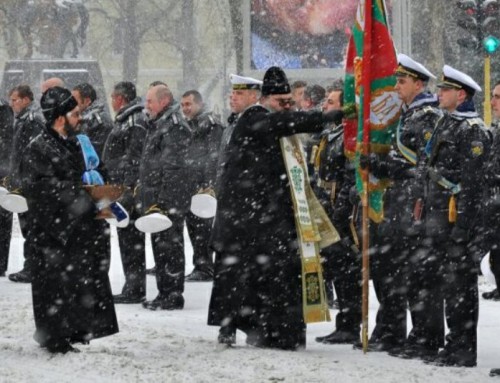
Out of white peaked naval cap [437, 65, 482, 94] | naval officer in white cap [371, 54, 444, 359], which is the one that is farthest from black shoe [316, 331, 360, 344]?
white peaked naval cap [437, 65, 482, 94]

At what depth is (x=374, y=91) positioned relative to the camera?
9.57 metres

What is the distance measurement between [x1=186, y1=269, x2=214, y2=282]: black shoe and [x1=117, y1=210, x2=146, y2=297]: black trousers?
1825 mm

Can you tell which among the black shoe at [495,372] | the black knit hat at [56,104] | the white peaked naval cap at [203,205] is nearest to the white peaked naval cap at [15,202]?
the white peaked naval cap at [203,205]

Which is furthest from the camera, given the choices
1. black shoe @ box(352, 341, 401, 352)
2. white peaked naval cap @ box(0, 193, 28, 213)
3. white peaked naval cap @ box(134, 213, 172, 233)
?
white peaked naval cap @ box(0, 193, 28, 213)

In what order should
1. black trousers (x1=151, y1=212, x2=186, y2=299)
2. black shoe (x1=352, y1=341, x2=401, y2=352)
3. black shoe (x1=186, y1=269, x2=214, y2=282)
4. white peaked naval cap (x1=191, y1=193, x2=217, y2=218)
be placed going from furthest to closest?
black shoe (x1=186, y1=269, x2=214, y2=282) < white peaked naval cap (x1=191, y1=193, x2=217, y2=218) < black trousers (x1=151, y1=212, x2=186, y2=299) < black shoe (x1=352, y1=341, x2=401, y2=352)

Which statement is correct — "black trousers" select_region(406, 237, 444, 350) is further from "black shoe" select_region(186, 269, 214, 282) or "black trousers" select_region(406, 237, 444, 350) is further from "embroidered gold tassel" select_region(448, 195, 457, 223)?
"black shoe" select_region(186, 269, 214, 282)

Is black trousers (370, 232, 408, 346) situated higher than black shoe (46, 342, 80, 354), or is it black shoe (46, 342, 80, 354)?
black trousers (370, 232, 408, 346)

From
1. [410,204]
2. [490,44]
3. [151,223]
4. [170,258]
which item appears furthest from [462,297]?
[490,44]

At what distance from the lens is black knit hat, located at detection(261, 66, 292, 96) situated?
32.0ft

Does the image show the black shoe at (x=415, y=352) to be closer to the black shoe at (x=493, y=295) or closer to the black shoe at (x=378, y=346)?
the black shoe at (x=378, y=346)

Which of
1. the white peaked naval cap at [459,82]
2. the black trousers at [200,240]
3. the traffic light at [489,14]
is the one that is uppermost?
the traffic light at [489,14]

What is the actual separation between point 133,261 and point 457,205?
15.4 feet

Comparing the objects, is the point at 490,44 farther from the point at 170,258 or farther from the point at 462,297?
the point at 462,297

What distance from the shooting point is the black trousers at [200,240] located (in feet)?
49.6
